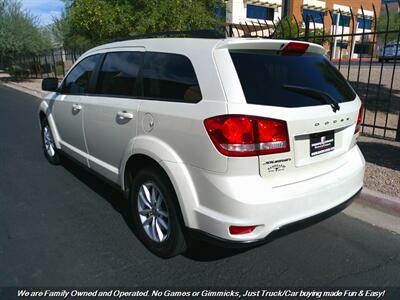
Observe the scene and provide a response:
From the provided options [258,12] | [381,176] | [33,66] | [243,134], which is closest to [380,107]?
[381,176]

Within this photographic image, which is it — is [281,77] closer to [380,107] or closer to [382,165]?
[382,165]

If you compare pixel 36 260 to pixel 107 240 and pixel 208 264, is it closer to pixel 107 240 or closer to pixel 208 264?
pixel 107 240

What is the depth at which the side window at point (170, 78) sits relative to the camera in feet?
8.76

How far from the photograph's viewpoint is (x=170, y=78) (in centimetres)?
288

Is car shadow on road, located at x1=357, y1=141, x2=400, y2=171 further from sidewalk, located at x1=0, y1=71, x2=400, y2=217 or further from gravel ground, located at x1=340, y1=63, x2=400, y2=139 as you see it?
gravel ground, located at x1=340, y1=63, x2=400, y2=139

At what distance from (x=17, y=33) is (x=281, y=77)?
25.6m

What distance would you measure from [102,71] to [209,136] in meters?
1.96

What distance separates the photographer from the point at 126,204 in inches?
163

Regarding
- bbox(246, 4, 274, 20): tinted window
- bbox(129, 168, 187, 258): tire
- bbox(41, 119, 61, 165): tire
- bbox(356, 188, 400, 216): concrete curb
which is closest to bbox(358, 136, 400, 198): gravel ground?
bbox(356, 188, 400, 216): concrete curb

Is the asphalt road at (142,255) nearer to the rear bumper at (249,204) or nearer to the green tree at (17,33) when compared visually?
the rear bumper at (249,204)

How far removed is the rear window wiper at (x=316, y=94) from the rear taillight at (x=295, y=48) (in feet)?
1.12

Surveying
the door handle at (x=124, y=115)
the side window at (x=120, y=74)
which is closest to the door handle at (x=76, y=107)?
the side window at (x=120, y=74)

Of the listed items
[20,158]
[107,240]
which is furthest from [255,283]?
[20,158]

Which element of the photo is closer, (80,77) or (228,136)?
(228,136)
